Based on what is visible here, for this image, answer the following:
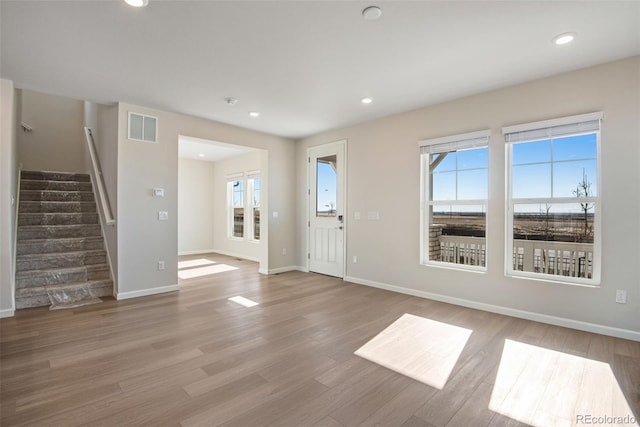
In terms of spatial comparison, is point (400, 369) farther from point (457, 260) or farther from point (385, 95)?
point (385, 95)

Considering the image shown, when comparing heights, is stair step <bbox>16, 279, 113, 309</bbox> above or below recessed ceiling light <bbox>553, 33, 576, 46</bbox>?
below

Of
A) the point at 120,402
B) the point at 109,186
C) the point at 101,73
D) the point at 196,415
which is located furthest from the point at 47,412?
the point at 109,186

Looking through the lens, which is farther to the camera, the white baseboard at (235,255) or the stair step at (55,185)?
the white baseboard at (235,255)

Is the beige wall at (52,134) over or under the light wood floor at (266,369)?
over

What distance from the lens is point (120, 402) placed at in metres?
1.90

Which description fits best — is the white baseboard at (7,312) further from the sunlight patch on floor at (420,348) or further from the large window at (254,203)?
the large window at (254,203)

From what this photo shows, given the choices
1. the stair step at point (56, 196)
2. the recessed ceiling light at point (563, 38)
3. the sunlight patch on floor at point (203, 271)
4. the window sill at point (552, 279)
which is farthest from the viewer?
the sunlight patch on floor at point (203, 271)

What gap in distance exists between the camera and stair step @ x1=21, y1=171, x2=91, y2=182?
5417 millimetres

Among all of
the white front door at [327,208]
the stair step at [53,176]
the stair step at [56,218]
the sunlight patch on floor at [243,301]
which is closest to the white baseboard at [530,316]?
the white front door at [327,208]

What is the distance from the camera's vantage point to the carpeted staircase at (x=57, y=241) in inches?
157

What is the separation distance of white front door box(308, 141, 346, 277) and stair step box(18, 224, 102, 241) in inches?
147

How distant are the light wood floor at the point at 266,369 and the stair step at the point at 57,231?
1605mm

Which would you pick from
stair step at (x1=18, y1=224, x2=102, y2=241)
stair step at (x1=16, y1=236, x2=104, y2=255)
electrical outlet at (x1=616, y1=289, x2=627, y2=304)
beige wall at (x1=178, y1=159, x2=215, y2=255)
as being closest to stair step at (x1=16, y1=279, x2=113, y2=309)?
stair step at (x1=16, y1=236, x2=104, y2=255)

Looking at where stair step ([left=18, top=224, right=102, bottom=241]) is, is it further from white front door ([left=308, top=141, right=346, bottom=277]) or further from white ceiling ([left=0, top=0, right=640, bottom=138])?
white front door ([left=308, top=141, right=346, bottom=277])
